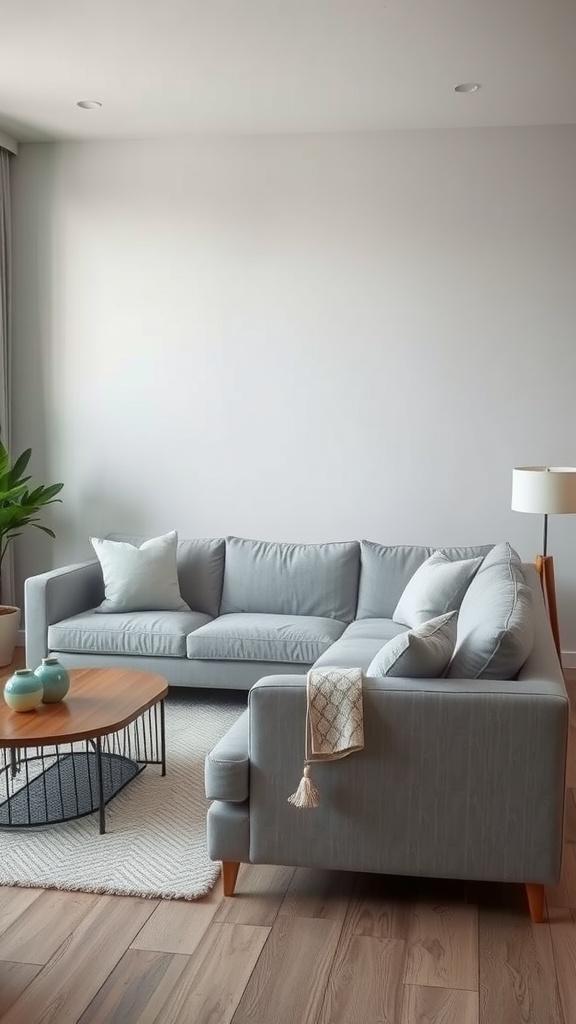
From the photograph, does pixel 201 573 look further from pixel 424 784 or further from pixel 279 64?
pixel 424 784

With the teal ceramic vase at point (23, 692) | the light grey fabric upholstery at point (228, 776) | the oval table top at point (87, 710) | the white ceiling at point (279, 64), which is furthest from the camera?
the white ceiling at point (279, 64)

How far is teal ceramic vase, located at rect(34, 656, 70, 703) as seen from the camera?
11.0 feet

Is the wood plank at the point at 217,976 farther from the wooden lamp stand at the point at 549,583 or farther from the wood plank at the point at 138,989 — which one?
the wooden lamp stand at the point at 549,583

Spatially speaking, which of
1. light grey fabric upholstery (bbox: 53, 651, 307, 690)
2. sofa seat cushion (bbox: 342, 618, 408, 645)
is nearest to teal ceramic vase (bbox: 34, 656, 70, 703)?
light grey fabric upholstery (bbox: 53, 651, 307, 690)

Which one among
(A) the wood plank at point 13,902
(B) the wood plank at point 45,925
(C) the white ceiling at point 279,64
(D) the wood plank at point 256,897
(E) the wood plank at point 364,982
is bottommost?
(A) the wood plank at point 13,902

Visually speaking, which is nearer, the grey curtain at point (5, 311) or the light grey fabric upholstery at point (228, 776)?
the light grey fabric upholstery at point (228, 776)

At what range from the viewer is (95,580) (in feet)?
16.6

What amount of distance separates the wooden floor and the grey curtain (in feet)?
10.1

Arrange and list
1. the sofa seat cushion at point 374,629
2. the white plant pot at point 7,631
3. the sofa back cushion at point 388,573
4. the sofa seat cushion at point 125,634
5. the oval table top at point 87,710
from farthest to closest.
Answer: the white plant pot at point 7,631 < the sofa back cushion at point 388,573 < the sofa seat cushion at point 125,634 < the sofa seat cushion at point 374,629 < the oval table top at point 87,710

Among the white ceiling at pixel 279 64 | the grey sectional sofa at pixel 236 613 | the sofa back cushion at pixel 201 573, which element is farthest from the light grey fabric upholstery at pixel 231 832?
the white ceiling at pixel 279 64

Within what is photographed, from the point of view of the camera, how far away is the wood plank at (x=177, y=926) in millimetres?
2441

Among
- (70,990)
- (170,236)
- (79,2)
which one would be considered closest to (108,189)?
(170,236)

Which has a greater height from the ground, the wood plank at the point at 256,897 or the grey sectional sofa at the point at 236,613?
the grey sectional sofa at the point at 236,613

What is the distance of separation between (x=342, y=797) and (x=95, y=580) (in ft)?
9.03
